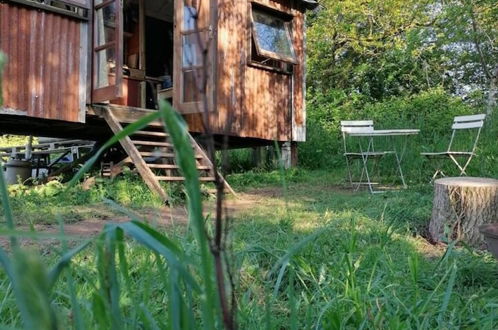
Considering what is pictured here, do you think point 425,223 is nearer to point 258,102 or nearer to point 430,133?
point 258,102

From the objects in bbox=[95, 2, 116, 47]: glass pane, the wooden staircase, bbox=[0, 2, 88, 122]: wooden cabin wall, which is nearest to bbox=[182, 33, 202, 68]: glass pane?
the wooden staircase

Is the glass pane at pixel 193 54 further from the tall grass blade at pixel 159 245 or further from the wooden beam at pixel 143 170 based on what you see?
the wooden beam at pixel 143 170

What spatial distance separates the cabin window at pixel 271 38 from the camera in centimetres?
734

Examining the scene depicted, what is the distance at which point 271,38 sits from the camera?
7.63 meters

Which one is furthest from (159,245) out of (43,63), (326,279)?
(43,63)

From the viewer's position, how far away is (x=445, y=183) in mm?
3420

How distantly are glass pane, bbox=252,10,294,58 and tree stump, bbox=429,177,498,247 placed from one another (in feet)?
15.3

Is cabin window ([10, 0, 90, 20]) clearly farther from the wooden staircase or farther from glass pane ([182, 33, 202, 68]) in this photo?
glass pane ([182, 33, 202, 68])

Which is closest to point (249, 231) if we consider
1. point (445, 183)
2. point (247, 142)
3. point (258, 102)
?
point (445, 183)

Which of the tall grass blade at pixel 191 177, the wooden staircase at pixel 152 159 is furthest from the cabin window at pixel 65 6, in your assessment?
the tall grass blade at pixel 191 177

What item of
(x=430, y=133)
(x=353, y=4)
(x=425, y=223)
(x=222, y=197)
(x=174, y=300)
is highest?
(x=353, y=4)

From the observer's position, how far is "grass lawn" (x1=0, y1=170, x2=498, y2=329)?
3.71ft

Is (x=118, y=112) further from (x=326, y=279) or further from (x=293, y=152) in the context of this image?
(x=326, y=279)

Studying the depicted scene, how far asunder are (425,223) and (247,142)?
4.85 metres
